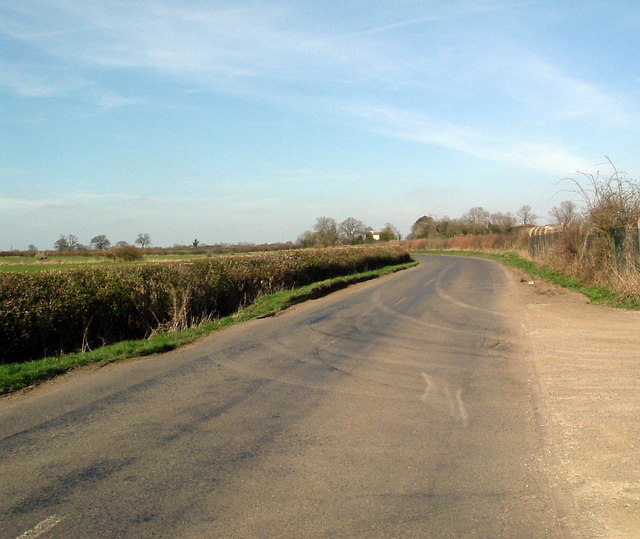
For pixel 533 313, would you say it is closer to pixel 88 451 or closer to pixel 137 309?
pixel 137 309

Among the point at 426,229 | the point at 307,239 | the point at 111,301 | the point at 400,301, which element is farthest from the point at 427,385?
the point at 426,229

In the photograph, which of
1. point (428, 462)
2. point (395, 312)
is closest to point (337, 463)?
point (428, 462)

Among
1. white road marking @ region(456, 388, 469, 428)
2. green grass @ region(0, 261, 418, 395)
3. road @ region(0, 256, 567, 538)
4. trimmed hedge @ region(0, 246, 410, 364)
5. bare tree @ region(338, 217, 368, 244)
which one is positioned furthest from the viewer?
bare tree @ region(338, 217, 368, 244)

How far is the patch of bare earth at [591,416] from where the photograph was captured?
4.54 m

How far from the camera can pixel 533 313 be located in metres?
16.0

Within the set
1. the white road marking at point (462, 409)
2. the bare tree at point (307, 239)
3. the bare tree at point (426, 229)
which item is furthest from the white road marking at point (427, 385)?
the bare tree at point (426, 229)

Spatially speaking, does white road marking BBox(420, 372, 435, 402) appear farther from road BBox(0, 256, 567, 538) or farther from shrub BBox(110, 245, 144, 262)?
shrub BBox(110, 245, 144, 262)

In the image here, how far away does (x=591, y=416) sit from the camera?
6.80 m

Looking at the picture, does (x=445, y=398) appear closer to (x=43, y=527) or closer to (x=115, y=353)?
(x=43, y=527)

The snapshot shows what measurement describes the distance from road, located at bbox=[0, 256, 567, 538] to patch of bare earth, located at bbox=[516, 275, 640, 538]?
8.0 inches

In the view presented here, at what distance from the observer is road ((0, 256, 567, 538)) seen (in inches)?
171

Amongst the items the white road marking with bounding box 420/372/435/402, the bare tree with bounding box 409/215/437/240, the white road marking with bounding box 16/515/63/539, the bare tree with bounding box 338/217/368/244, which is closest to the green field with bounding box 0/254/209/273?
the white road marking with bounding box 420/372/435/402

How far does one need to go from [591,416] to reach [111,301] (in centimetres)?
1033

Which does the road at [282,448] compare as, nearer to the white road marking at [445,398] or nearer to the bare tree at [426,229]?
the white road marking at [445,398]
